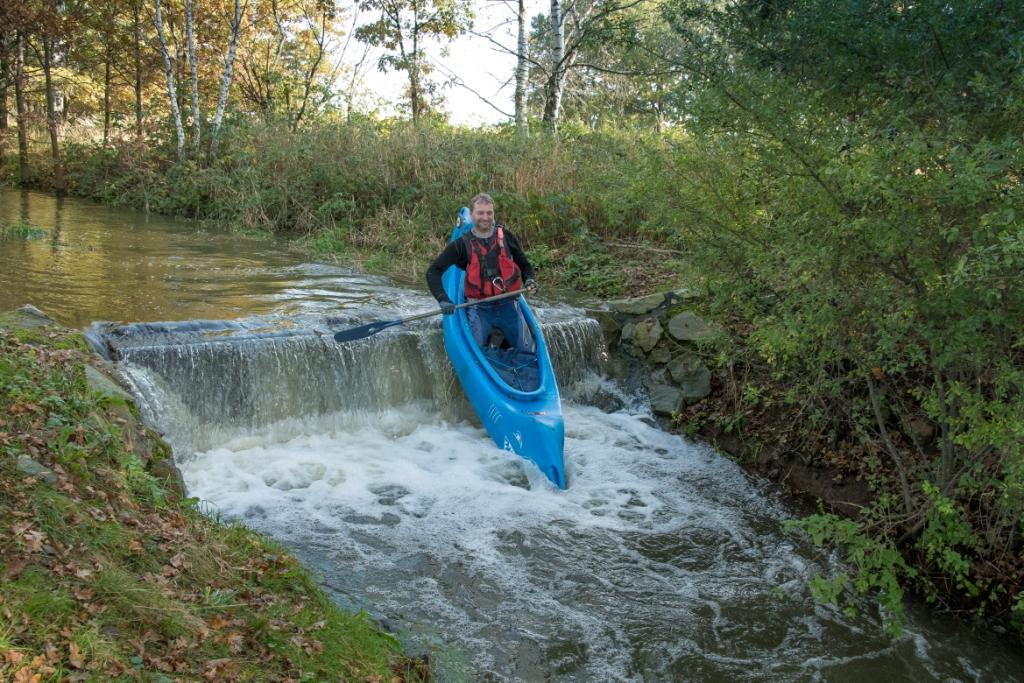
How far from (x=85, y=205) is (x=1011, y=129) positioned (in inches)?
619

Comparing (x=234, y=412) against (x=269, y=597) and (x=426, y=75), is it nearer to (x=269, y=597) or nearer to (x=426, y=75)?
(x=269, y=597)

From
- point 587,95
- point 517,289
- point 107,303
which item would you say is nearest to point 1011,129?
point 517,289

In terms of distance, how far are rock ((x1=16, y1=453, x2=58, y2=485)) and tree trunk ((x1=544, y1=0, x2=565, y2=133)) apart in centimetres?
1124

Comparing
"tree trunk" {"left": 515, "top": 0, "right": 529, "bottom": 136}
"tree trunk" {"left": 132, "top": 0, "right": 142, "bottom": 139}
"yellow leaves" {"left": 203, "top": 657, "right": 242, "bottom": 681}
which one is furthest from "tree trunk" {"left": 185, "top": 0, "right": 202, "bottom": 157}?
"yellow leaves" {"left": 203, "top": 657, "right": 242, "bottom": 681}

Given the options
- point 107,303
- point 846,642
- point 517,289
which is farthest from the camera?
point 107,303

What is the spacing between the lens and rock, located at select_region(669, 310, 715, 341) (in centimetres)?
723

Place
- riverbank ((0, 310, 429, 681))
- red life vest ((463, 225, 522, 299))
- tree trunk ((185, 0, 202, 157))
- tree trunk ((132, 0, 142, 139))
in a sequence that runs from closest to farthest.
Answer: riverbank ((0, 310, 429, 681))
red life vest ((463, 225, 522, 299))
tree trunk ((185, 0, 202, 157))
tree trunk ((132, 0, 142, 139))

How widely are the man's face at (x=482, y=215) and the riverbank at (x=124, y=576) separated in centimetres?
321

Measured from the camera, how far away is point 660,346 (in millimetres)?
7535

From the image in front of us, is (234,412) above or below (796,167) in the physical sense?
below

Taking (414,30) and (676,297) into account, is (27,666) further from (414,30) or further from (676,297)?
(414,30)

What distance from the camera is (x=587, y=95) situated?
17.5 metres

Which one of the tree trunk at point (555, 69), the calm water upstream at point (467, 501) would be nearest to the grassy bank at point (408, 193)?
the tree trunk at point (555, 69)

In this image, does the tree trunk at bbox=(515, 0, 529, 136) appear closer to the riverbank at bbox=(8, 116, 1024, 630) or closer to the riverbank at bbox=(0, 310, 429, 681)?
the riverbank at bbox=(8, 116, 1024, 630)
